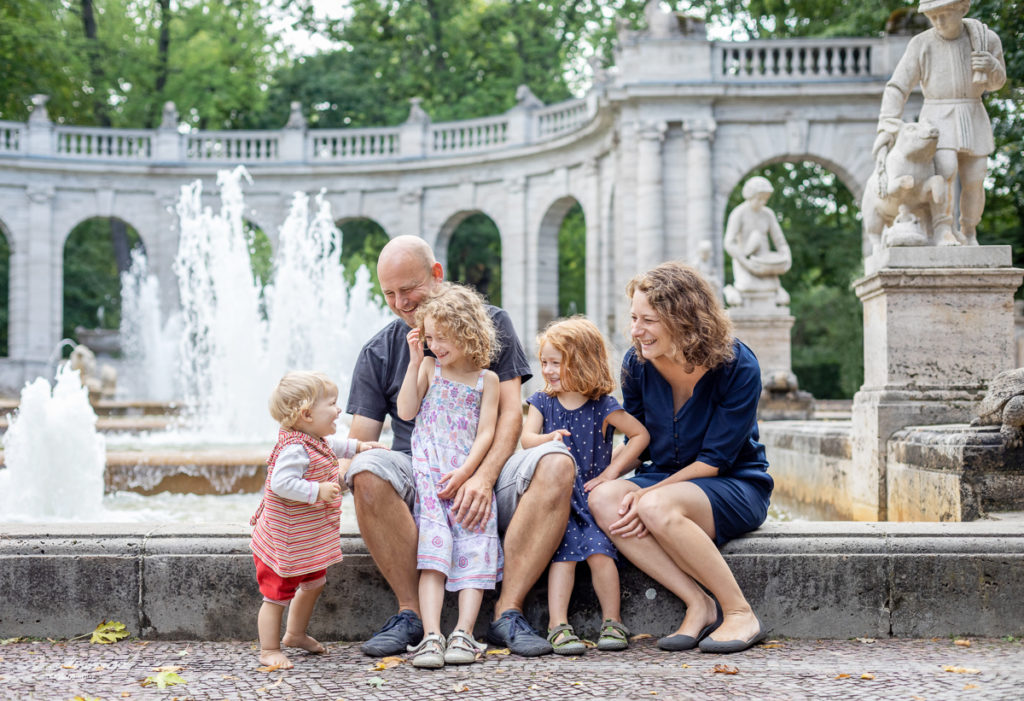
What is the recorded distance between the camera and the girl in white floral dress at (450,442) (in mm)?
3607

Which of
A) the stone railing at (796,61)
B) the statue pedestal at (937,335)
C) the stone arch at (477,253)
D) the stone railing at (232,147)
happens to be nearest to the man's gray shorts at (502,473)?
the statue pedestal at (937,335)

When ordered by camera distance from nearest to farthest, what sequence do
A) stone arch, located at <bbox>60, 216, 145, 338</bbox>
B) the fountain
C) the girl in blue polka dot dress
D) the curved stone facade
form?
1. the girl in blue polka dot dress
2. the fountain
3. the curved stone facade
4. stone arch, located at <bbox>60, 216, 145, 338</bbox>

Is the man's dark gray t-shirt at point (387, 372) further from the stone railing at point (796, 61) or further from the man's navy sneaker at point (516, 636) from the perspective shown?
the stone railing at point (796, 61)

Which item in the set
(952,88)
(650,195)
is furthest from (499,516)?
(650,195)

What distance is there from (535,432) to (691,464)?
605mm

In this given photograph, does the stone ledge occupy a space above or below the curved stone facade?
below

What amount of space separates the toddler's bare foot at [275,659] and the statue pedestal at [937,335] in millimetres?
3709

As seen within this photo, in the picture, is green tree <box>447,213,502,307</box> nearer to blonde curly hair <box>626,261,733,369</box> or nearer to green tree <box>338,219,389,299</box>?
green tree <box>338,219,389,299</box>

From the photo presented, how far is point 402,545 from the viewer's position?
12.0ft

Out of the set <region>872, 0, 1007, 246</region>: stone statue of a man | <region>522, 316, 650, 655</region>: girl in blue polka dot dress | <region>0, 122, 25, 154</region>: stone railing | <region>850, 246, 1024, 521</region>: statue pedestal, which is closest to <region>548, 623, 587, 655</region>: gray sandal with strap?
Result: <region>522, 316, 650, 655</region>: girl in blue polka dot dress

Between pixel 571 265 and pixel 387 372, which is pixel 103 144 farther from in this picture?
pixel 387 372

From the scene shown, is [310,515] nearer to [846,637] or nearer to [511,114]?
[846,637]

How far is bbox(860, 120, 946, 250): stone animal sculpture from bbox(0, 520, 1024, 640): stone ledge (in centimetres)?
269

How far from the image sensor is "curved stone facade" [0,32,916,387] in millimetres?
18547
